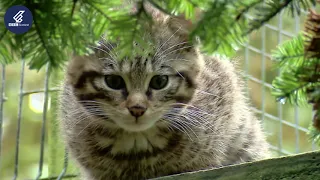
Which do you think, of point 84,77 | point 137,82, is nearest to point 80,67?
point 84,77

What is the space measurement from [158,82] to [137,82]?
7 centimetres

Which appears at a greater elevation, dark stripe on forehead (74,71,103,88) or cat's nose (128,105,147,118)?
dark stripe on forehead (74,71,103,88)

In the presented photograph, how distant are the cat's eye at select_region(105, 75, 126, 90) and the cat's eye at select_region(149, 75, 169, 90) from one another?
7cm

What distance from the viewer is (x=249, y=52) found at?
242 cm

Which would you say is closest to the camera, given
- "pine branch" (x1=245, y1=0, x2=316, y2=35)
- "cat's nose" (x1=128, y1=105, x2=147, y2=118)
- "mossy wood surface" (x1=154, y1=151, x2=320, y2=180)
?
"pine branch" (x1=245, y1=0, x2=316, y2=35)

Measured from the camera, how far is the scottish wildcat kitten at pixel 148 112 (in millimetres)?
1435

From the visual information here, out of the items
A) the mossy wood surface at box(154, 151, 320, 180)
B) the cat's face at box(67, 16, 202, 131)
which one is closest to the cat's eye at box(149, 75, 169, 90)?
the cat's face at box(67, 16, 202, 131)

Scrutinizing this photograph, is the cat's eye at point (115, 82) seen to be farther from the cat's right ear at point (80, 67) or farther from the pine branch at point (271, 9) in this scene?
the pine branch at point (271, 9)

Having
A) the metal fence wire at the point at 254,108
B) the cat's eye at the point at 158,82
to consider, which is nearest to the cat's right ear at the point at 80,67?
the cat's eye at the point at 158,82

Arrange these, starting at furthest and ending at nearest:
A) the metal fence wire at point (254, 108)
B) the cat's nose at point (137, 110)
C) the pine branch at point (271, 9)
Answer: the metal fence wire at point (254, 108) → the cat's nose at point (137, 110) → the pine branch at point (271, 9)

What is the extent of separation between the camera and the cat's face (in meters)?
1.42

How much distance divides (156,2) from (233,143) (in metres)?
1.00

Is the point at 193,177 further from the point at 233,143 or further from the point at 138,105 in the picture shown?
the point at 233,143

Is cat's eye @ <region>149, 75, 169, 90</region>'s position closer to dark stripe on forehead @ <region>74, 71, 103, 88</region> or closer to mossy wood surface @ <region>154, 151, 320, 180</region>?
dark stripe on forehead @ <region>74, 71, 103, 88</region>
